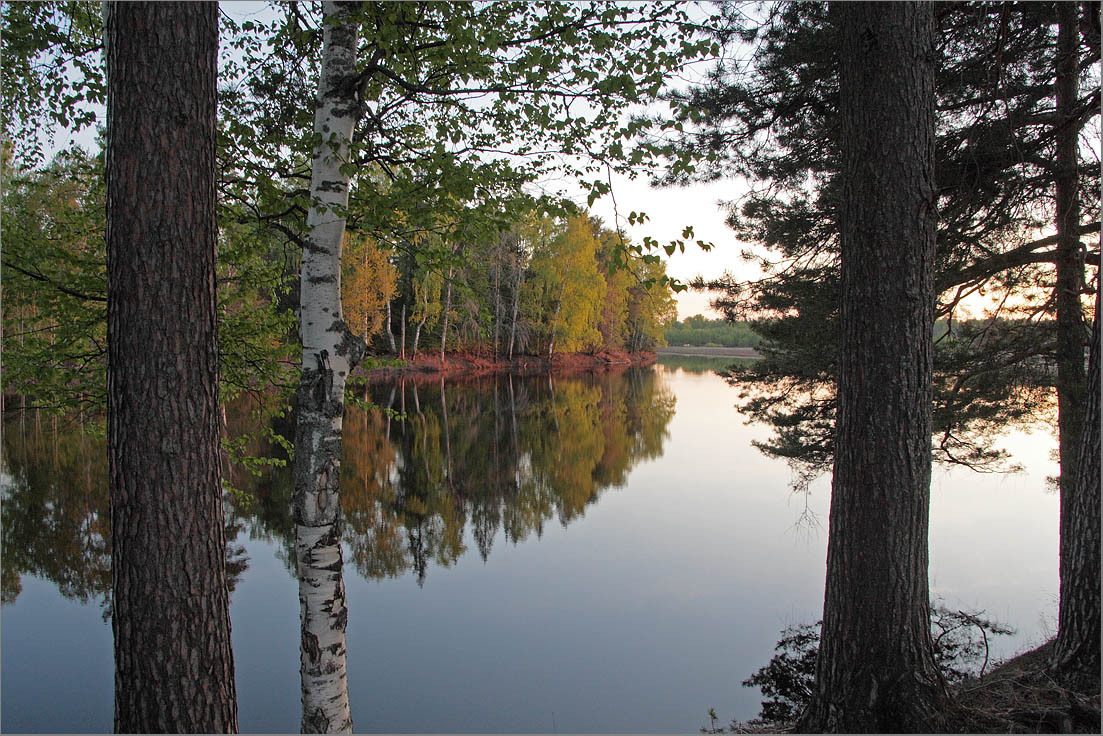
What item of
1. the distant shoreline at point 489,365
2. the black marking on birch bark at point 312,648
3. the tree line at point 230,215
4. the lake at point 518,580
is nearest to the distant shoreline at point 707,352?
the distant shoreline at point 489,365

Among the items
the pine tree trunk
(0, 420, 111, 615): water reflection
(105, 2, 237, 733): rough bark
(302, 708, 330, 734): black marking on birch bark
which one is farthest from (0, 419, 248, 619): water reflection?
the pine tree trunk

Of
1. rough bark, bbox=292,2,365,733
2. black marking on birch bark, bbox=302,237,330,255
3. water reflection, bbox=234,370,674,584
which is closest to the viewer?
rough bark, bbox=292,2,365,733

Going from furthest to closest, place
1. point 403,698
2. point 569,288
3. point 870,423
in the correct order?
point 569,288 < point 403,698 < point 870,423

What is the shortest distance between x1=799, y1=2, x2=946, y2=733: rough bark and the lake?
271cm

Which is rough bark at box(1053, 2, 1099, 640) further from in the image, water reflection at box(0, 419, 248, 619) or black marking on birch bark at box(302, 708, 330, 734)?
water reflection at box(0, 419, 248, 619)

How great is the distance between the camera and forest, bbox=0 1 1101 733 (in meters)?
2.43

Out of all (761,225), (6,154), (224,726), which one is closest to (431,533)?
(761,225)

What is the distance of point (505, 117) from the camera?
15.8ft

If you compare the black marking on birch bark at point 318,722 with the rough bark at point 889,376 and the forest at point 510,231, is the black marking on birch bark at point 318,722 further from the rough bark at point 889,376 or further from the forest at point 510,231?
the rough bark at point 889,376

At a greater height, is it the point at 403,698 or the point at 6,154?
the point at 6,154

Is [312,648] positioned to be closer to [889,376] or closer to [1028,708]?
[889,376]

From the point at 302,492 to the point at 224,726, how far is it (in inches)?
46.6

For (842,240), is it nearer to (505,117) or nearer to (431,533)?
→ (505,117)

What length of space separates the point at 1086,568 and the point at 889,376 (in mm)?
1422
